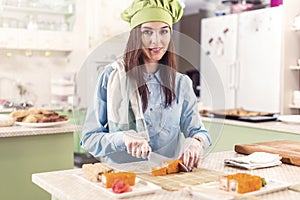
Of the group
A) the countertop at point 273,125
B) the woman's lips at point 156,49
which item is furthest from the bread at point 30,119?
the woman's lips at point 156,49

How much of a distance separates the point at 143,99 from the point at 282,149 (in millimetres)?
762

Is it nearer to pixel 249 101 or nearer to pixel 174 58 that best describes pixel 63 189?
pixel 174 58

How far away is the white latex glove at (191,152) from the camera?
62.7 inches

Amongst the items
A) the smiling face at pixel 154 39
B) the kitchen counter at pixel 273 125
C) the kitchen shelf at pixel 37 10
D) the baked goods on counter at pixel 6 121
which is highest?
the kitchen shelf at pixel 37 10

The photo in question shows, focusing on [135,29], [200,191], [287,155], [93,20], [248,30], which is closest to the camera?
[200,191]

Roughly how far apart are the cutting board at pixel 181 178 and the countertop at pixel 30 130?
1.20 meters

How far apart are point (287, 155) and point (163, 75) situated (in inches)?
25.7

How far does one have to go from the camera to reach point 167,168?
154 centimetres

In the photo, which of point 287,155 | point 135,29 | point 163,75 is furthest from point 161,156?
point 287,155

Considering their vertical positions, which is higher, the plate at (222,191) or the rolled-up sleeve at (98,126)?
the rolled-up sleeve at (98,126)

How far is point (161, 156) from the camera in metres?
1.60

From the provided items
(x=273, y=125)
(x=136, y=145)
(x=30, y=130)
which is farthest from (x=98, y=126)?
(x=273, y=125)

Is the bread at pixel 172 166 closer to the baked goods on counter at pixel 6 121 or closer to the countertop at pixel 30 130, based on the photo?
the countertop at pixel 30 130

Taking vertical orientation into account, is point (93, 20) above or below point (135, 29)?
above
